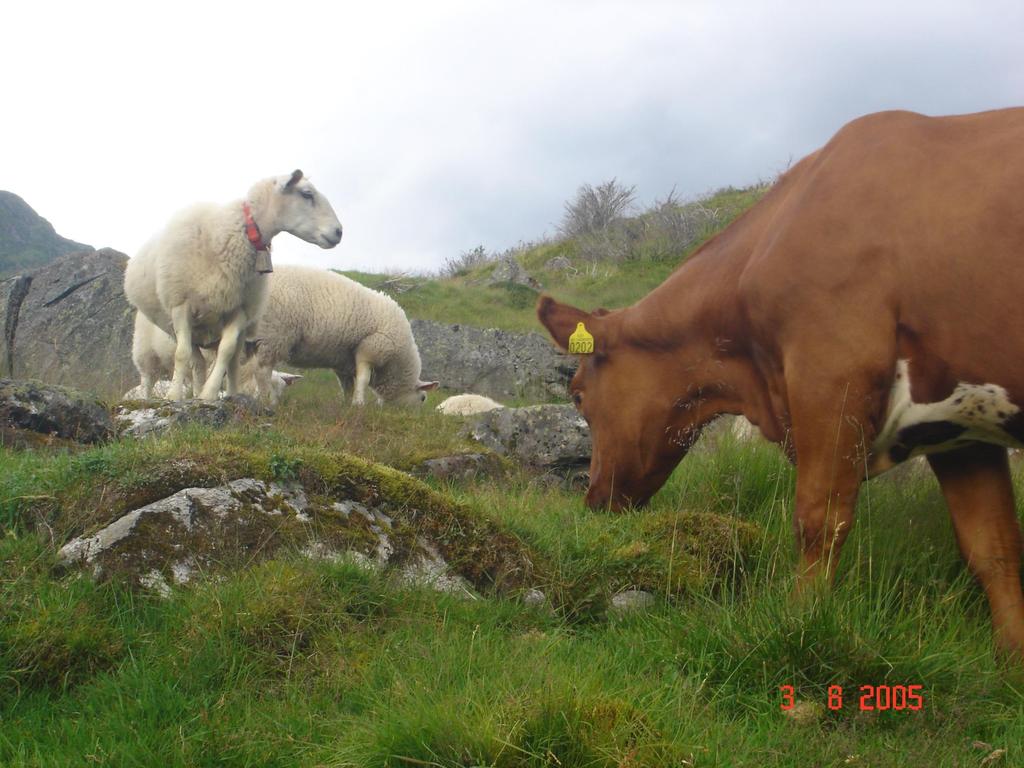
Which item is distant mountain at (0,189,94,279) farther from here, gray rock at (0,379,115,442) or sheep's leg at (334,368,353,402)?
gray rock at (0,379,115,442)

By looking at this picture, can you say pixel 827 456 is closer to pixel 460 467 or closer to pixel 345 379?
pixel 460 467

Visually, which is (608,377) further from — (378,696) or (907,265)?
(378,696)

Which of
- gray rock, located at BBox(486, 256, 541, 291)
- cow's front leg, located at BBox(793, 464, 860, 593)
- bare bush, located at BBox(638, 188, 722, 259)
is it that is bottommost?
cow's front leg, located at BBox(793, 464, 860, 593)

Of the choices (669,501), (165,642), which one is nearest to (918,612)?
(669,501)

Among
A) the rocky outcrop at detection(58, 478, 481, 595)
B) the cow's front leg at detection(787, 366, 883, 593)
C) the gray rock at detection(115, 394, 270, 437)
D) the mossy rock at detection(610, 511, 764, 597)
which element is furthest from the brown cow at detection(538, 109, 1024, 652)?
the gray rock at detection(115, 394, 270, 437)

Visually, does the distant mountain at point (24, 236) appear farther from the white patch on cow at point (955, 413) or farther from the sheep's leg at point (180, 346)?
the white patch on cow at point (955, 413)

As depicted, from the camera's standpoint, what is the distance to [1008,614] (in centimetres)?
430

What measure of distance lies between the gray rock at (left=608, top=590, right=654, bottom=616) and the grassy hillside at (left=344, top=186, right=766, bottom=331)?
2004cm

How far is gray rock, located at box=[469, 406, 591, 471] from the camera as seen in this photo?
882 cm

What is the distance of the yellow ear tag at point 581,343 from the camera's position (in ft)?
19.1

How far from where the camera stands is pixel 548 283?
3241 centimetres

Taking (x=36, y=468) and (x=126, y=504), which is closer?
(x=126, y=504)

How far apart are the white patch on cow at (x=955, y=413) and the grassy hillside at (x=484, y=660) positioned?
0.66 m

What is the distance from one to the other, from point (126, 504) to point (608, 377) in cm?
278
